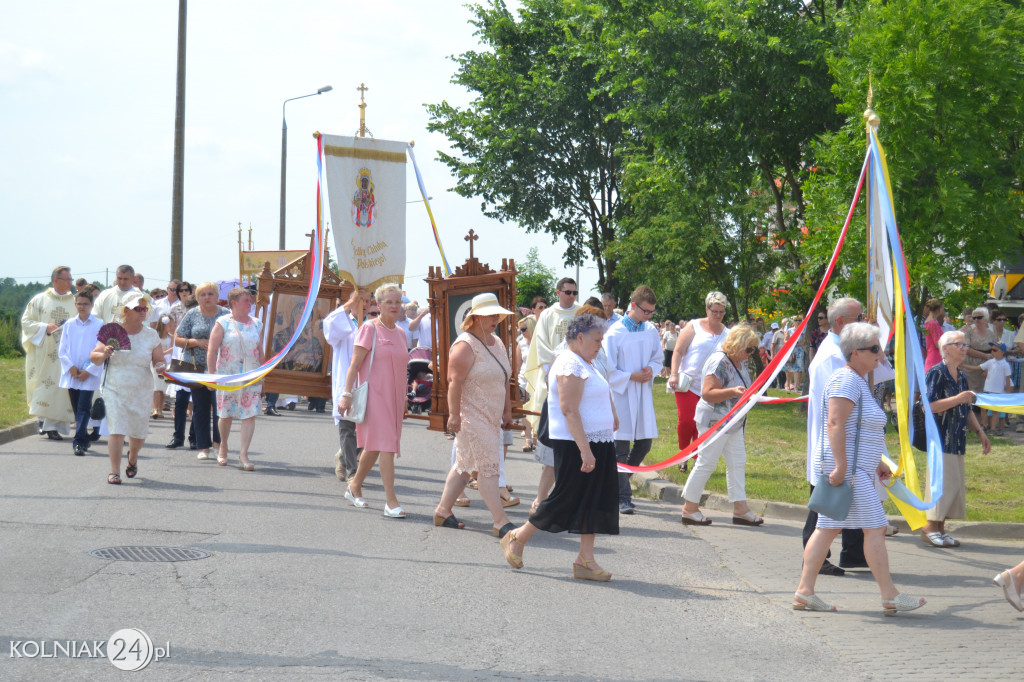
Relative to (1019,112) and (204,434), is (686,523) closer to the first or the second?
(204,434)

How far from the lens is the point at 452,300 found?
10445 mm

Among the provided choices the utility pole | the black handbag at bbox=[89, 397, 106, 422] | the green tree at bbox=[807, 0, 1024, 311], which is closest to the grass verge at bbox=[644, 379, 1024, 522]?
the green tree at bbox=[807, 0, 1024, 311]

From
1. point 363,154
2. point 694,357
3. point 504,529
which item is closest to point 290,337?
Result: point 363,154

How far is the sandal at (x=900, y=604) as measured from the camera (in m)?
6.23

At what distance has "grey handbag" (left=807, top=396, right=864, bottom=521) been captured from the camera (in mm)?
6297

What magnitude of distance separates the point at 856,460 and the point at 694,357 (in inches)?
155

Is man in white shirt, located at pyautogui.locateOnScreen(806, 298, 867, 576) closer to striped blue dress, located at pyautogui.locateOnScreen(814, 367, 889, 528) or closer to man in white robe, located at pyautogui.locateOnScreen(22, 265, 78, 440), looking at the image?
striped blue dress, located at pyautogui.locateOnScreen(814, 367, 889, 528)

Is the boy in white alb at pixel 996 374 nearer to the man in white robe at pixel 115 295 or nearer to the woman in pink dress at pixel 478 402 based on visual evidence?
the woman in pink dress at pixel 478 402

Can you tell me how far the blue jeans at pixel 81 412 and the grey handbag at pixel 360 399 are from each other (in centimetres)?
415

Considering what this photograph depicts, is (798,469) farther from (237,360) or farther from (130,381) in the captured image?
(130,381)

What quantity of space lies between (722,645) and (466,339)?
3484 millimetres

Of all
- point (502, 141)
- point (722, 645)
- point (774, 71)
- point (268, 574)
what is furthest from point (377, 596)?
point (502, 141)

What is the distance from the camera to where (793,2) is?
59.4ft

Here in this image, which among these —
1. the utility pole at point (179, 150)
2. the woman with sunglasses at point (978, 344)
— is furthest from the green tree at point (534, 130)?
the woman with sunglasses at point (978, 344)
